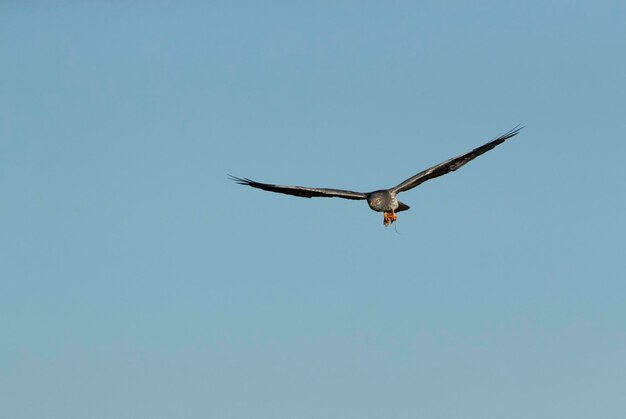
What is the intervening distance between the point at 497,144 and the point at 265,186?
33.2 ft

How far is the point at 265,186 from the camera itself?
6594 cm

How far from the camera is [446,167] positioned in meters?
62.5

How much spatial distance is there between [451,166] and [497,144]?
2575 mm

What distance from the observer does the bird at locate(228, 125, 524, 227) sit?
6088cm

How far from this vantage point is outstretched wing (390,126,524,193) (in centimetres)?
6150

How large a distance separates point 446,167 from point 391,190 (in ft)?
9.44

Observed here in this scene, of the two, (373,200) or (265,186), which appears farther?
(265,186)

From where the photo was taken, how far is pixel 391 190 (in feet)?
200

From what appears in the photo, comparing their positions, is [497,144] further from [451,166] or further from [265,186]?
[265,186]

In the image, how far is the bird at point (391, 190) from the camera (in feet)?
200

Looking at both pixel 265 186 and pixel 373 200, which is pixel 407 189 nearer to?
pixel 373 200

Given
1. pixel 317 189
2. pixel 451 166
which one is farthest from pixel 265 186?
pixel 451 166

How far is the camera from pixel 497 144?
64.0 m

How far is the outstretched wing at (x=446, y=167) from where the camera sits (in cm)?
6150
